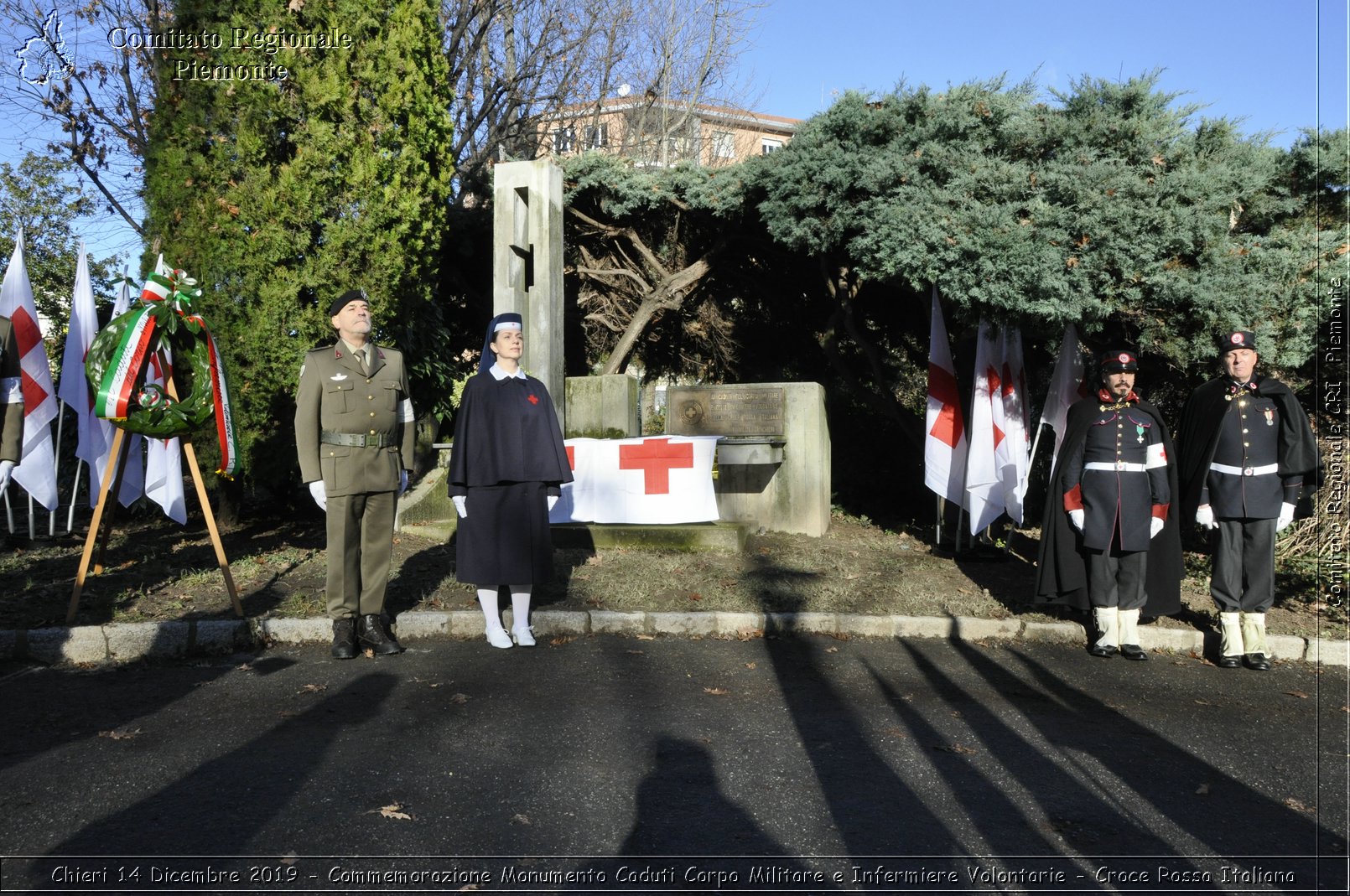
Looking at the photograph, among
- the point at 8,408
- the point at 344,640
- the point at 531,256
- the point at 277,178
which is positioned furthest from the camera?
the point at 531,256

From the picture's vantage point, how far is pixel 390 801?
3.80 m

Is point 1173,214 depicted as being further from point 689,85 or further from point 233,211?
point 689,85

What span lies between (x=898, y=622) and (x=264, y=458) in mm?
6136

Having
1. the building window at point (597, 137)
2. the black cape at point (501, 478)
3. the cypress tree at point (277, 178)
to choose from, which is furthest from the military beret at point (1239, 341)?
the building window at point (597, 137)

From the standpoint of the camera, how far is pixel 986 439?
915 centimetres

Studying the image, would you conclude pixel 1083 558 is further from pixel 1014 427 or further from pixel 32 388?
pixel 32 388

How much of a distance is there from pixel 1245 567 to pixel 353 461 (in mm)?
5803

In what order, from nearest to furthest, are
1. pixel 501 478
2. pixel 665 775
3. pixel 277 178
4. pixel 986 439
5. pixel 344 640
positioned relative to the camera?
pixel 665 775 < pixel 344 640 < pixel 501 478 < pixel 986 439 < pixel 277 178

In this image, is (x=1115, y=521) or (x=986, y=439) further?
(x=986, y=439)

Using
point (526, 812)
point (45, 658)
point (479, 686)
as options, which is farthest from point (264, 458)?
point (526, 812)

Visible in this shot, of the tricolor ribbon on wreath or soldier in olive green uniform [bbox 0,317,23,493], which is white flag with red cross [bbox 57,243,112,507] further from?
soldier in olive green uniform [bbox 0,317,23,493]

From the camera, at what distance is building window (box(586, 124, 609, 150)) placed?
1923 cm

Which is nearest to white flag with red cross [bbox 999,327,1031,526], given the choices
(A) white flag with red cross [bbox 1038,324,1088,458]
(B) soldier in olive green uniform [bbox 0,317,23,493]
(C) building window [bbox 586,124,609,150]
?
(A) white flag with red cross [bbox 1038,324,1088,458]

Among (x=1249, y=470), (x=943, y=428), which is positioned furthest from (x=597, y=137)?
(x=1249, y=470)
